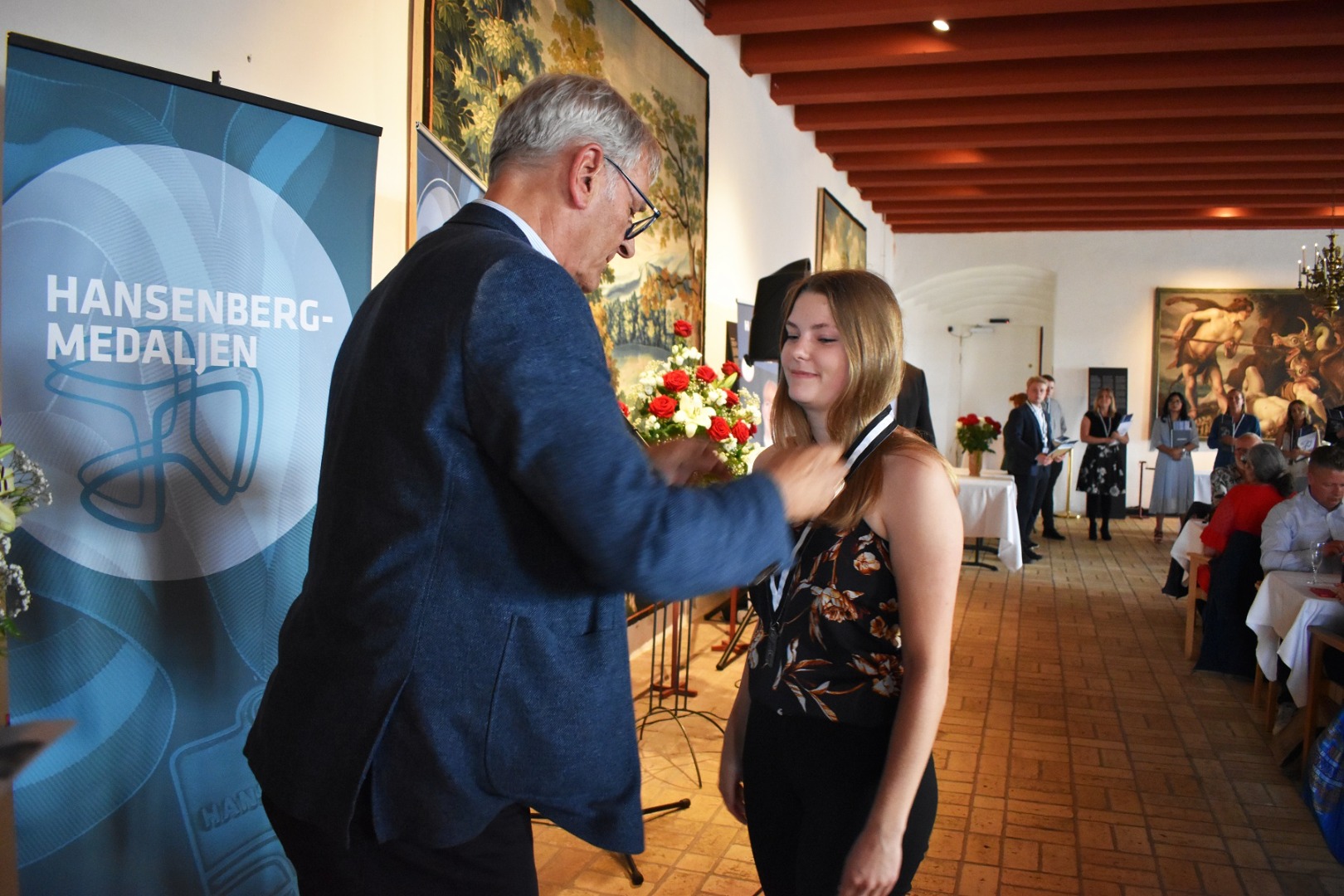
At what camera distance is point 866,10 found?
6094 mm

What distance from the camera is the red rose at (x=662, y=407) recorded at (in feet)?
11.8

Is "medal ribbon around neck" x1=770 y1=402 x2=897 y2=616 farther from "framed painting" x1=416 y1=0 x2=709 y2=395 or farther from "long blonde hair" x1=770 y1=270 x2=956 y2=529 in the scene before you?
"framed painting" x1=416 y1=0 x2=709 y2=395

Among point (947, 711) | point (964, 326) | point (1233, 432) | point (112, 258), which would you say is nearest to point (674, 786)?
point (947, 711)

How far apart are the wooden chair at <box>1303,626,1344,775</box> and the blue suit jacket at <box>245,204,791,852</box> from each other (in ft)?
12.4

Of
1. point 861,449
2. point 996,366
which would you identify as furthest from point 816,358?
point 996,366

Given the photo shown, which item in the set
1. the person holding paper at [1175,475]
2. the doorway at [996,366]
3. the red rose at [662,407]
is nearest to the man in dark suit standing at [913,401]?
the red rose at [662,407]

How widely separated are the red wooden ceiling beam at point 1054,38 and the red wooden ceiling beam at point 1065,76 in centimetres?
15

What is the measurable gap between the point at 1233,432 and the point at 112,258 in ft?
39.4

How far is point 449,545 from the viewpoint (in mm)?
1032

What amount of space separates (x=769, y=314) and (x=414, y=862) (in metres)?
4.74

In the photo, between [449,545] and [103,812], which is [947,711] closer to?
[103,812]

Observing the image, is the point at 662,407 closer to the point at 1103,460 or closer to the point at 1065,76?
the point at 1065,76

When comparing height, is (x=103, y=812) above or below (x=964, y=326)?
below

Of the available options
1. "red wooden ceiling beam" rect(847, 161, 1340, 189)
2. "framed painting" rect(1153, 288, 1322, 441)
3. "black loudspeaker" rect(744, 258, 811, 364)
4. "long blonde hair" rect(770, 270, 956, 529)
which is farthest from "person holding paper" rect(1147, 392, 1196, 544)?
"long blonde hair" rect(770, 270, 956, 529)
